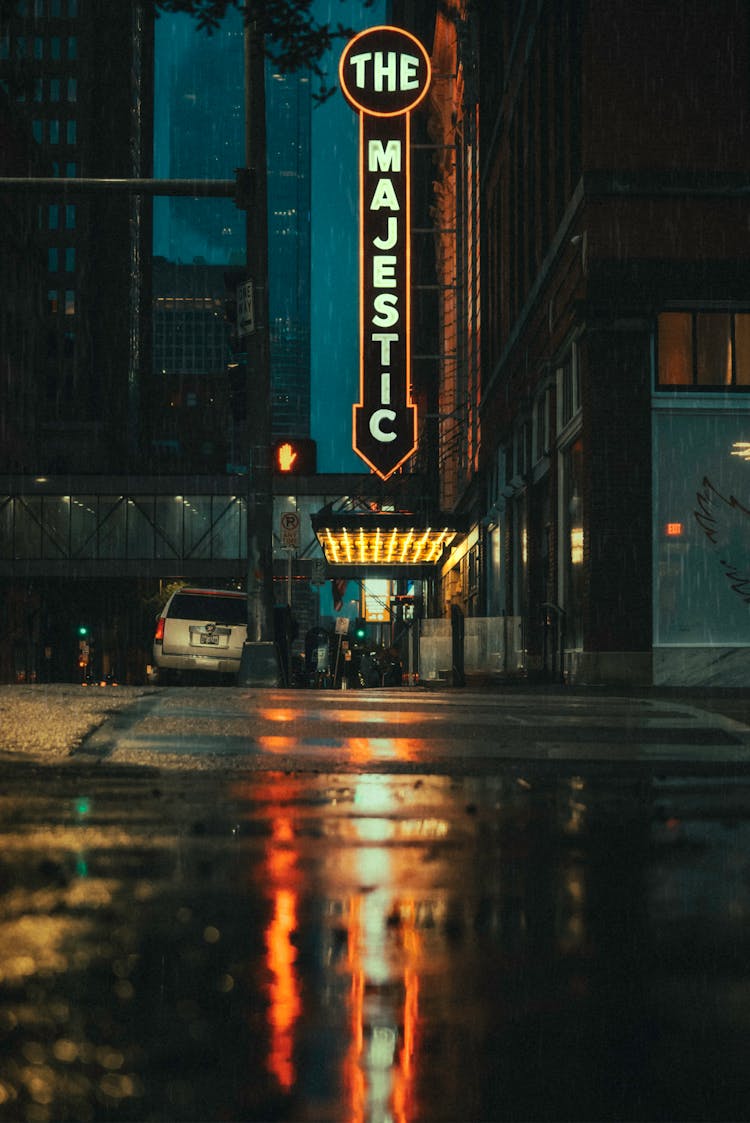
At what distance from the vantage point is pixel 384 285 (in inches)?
1463

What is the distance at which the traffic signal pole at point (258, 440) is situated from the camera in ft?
64.8

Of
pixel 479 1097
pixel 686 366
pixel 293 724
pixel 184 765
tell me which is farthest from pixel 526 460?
pixel 479 1097

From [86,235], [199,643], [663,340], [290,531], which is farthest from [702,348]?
[86,235]

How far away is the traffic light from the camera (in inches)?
2183

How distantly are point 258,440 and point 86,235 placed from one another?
137 m

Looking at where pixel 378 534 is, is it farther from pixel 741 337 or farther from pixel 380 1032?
pixel 380 1032

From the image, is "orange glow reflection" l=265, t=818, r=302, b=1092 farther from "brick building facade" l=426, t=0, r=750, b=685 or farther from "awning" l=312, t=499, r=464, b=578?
"awning" l=312, t=499, r=464, b=578

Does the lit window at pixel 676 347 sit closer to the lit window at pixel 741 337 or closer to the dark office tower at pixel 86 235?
the lit window at pixel 741 337

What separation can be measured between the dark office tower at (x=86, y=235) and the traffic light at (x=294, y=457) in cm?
4414

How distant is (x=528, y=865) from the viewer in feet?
20.1

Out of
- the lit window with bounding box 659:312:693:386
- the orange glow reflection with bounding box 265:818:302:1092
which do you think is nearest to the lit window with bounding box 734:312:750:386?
the lit window with bounding box 659:312:693:386

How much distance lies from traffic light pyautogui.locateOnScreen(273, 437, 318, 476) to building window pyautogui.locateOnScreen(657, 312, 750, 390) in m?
33.5

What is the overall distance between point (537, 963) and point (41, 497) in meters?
84.1

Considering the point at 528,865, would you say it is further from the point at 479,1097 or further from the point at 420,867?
the point at 479,1097
